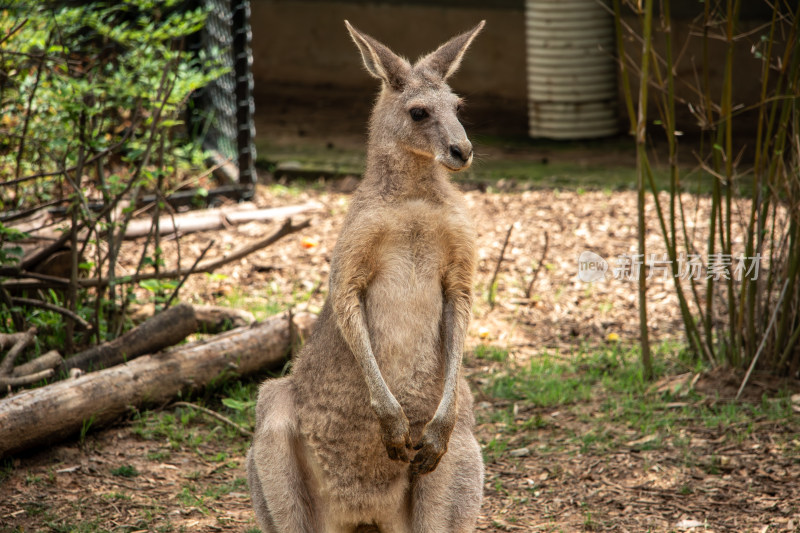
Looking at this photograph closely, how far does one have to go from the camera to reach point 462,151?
10.0ft

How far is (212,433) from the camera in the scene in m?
4.54

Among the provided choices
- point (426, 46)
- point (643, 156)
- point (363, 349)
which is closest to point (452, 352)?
point (363, 349)

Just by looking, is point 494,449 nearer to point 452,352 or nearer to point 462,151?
point 452,352

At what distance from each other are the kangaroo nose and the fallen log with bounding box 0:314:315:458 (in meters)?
2.21

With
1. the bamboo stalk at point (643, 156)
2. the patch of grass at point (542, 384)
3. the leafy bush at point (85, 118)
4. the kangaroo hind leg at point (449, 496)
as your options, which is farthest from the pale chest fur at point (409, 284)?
the leafy bush at point (85, 118)

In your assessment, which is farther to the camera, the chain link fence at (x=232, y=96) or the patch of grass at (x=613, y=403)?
the chain link fence at (x=232, y=96)

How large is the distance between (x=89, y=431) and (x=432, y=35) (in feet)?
25.7

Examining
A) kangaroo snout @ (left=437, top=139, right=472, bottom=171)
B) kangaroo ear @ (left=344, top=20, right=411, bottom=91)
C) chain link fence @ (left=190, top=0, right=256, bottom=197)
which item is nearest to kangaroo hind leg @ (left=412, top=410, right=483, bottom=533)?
kangaroo snout @ (left=437, top=139, right=472, bottom=171)

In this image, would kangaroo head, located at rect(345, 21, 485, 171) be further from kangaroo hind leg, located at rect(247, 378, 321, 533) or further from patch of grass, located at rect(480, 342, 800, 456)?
patch of grass, located at rect(480, 342, 800, 456)

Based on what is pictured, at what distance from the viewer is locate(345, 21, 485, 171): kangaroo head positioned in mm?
3100

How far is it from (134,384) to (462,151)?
2276 mm

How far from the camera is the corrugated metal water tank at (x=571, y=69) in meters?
9.03

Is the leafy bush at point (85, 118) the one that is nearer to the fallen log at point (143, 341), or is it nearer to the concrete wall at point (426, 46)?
the fallen log at point (143, 341)

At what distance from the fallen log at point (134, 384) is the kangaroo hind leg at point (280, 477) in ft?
4.19
